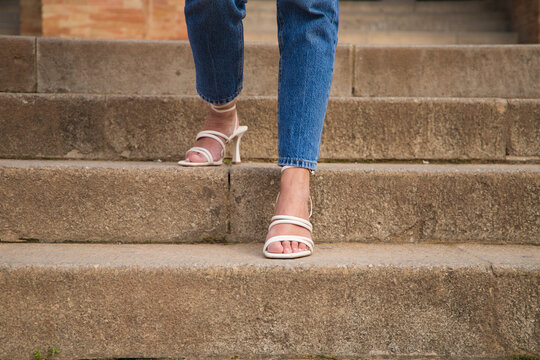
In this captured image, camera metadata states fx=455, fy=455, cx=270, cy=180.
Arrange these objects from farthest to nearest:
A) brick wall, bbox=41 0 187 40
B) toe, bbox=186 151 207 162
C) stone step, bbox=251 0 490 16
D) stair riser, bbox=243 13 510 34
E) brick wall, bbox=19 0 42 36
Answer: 1. stone step, bbox=251 0 490 16
2. stair riser, bbox=243 13 510 34
3. brick wall, bbox=19 0 42 36
4. brick wall, bbox=41 0 187 40
5. toe, bbox=186 151 207 162

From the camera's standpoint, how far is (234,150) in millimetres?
1941

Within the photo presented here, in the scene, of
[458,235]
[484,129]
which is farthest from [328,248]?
[484,129]

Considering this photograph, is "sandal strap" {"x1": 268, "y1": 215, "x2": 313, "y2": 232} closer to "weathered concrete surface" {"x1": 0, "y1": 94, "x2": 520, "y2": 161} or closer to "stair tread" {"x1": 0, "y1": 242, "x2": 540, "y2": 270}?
"stair tread" {"x1": 0, "y1": 242, "x2": 540, "y2": 270}

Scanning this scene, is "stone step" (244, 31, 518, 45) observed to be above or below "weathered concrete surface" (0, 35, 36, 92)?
above

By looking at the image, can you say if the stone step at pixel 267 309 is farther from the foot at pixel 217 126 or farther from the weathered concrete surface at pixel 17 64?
the weathered concrete surface at pixel 17 64

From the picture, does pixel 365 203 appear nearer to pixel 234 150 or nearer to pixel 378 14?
pixel 234 150

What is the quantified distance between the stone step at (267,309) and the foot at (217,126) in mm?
553

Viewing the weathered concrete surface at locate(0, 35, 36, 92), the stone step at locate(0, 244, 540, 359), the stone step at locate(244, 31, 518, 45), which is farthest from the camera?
the stone step at locate(244, 31, 518, 45)

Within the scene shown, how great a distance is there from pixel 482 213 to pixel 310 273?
727 millimetres

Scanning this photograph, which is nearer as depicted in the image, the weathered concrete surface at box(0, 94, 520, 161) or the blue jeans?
the blue jeans

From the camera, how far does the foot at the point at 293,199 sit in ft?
4.78

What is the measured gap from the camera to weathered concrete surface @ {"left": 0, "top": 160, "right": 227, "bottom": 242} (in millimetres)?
1603

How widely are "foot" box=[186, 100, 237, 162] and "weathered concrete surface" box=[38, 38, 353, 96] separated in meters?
0.76

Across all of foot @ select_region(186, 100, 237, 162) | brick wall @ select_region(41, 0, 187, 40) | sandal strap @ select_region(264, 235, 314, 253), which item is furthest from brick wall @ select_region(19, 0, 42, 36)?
sandal strap @ select_region(264, 235, 314, 253)
